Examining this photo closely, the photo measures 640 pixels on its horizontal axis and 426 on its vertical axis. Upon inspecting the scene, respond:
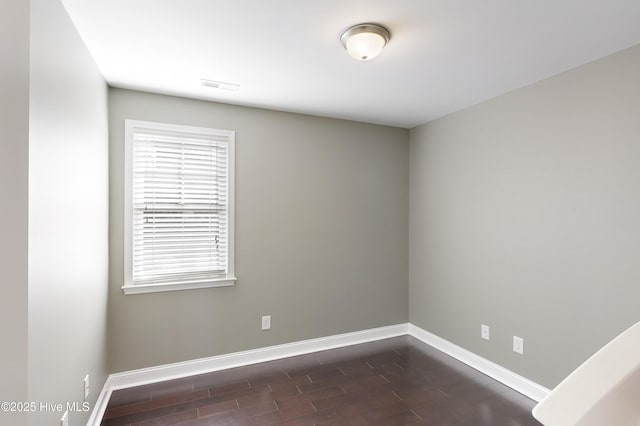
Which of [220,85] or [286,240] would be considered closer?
[220,85]

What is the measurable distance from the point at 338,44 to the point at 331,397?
2.56 m

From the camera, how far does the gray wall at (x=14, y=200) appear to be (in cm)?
112

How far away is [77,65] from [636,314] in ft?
12.0

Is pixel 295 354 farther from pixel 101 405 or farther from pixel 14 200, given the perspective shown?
pixel 14 200

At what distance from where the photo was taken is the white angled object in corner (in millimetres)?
463

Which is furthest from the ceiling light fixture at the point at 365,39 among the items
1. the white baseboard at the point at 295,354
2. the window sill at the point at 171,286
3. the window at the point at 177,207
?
the white baseboard at the point at 295,354

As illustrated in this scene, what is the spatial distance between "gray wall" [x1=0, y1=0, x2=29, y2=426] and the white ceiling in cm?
64

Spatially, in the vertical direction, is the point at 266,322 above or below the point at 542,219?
below

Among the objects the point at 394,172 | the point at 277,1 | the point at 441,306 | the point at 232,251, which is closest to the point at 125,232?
Result: the point at 232,251

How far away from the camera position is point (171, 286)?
110 inches

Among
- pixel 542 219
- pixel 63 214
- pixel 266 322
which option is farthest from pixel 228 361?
pixel 542 219

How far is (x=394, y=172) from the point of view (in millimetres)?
3816

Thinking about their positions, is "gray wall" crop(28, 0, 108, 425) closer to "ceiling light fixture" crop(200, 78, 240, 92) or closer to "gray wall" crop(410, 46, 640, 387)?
"ceiling light fixture" crop(200, 78, 240, 92)

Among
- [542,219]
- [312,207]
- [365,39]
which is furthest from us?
[312,207]
